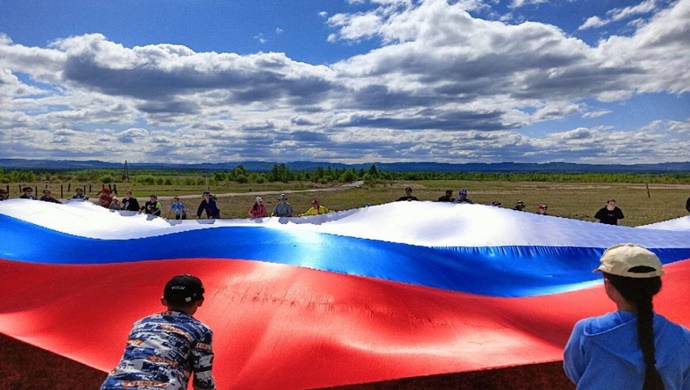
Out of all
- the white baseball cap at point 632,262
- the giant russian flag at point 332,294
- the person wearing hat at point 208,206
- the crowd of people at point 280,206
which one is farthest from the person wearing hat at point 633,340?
the person wearing hat at point 208,206

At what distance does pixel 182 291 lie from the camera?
227 centimetres

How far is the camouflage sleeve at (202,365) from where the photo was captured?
2193 mm

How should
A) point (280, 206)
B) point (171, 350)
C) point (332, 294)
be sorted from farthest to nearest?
point (280, 206)
point (332, 294)
point (171, 350)

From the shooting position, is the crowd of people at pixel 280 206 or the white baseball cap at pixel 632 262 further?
the crowd of people at pixel 280 206

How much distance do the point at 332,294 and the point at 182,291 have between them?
1.52m

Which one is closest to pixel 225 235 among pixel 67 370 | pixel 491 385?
pixel 67 370

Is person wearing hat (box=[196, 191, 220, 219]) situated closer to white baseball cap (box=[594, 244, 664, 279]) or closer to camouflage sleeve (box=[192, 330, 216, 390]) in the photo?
camouflage sleeve (box=[192, 330, 216, 390])

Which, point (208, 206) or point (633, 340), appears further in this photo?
point (208, 206)

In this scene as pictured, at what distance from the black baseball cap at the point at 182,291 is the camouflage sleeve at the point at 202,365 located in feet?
0.59

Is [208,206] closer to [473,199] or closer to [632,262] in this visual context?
[632,262]

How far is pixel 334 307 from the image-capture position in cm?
350

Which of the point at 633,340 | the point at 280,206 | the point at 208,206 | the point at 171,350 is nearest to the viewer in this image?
the point at 633,340

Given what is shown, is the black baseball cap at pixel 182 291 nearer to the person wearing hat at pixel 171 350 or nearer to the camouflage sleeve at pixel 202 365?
the person wearing hat at pixel 171 350

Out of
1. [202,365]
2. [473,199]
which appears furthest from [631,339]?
[473,199]
